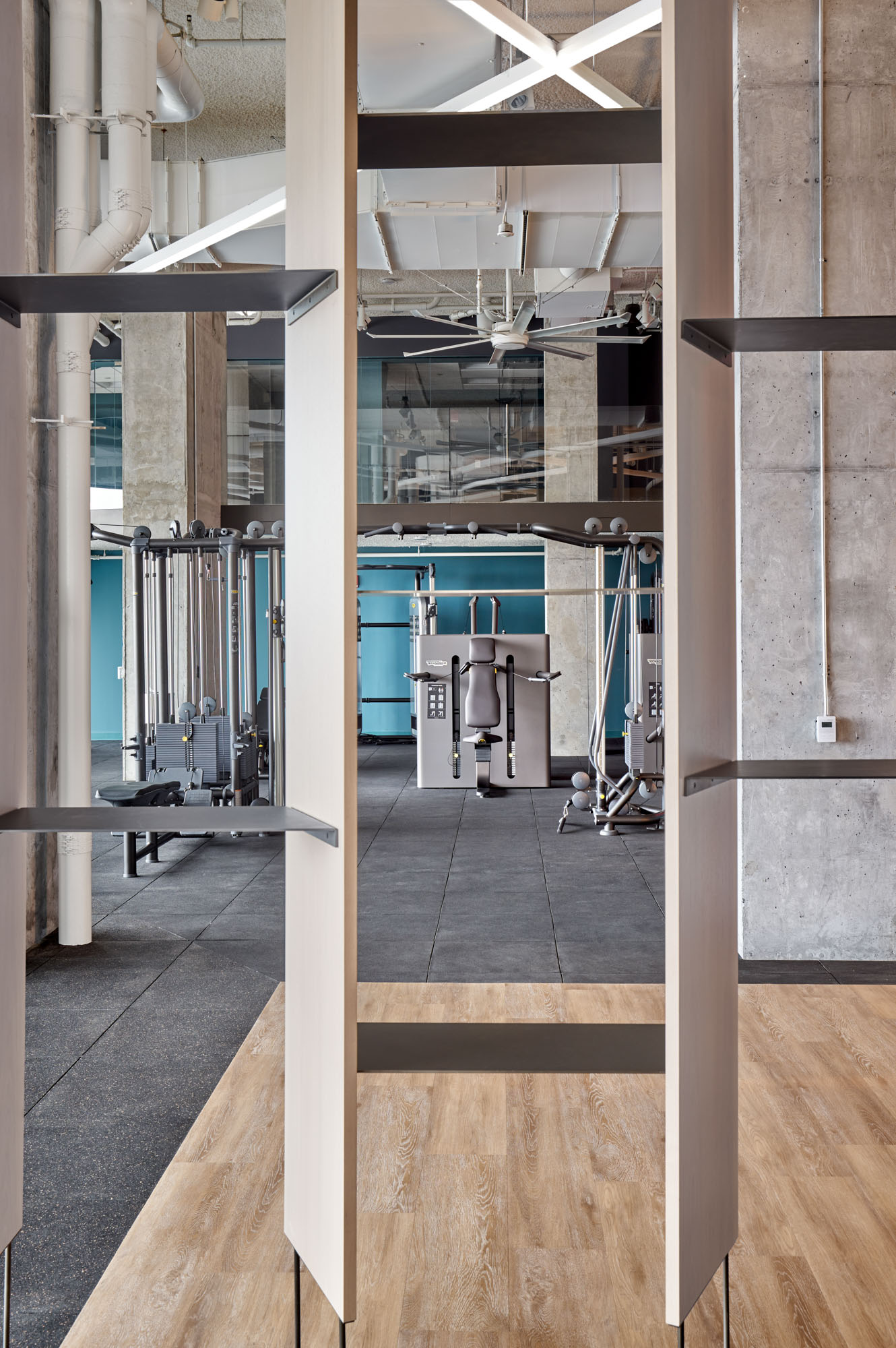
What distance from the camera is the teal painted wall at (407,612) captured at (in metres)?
13.7

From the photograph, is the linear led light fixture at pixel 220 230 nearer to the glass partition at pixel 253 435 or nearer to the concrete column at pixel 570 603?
the glass partition at pixel 253 435

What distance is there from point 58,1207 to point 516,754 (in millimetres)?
6898

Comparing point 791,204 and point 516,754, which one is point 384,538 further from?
point 791,204

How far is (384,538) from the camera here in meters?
13.1

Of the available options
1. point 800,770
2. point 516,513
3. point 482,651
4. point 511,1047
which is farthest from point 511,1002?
point 516,513

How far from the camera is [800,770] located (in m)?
1.60

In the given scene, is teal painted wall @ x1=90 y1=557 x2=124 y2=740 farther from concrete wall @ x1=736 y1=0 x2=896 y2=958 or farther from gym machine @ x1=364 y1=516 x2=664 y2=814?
concrete wall @ x1=736 y1=0 x2=896 y2=958

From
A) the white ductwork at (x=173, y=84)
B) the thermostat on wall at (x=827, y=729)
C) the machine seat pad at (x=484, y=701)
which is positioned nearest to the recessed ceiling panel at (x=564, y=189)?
the white ductwork at (x=173, y=84)

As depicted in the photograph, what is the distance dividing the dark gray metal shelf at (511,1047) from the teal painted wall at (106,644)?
12.8 m

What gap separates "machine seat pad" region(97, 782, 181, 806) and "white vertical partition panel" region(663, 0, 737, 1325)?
503 centimetres

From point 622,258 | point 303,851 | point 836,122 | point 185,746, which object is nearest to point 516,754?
point 185,746

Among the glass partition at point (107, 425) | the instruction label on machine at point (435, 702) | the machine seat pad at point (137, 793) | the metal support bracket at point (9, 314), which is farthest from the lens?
the glass partition at point (107, 425)

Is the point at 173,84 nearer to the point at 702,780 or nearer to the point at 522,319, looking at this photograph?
the point at 522,319

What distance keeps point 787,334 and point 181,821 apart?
118 cm
